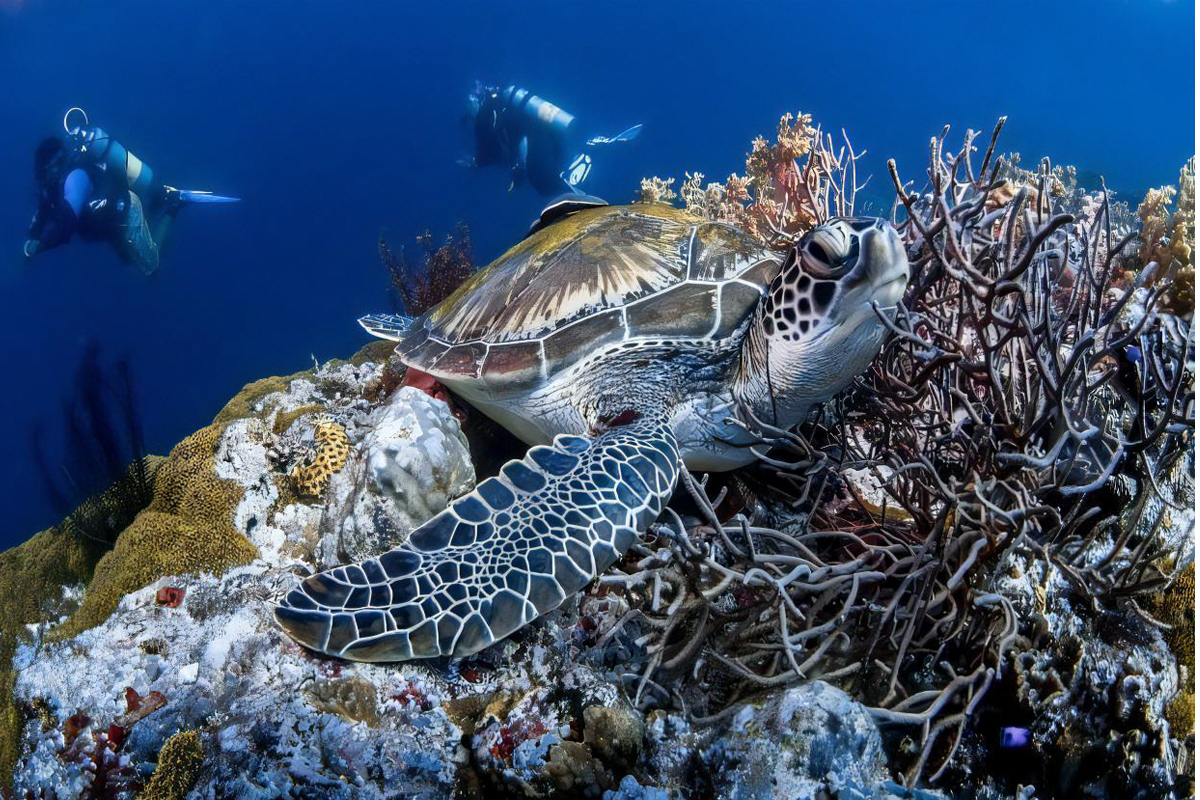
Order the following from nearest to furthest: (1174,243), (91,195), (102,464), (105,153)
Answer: (102,464)
(1174,243)
(105,153)
(91,195)

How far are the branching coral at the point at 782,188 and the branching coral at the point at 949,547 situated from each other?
1.47 m

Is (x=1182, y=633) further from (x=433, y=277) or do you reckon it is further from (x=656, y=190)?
(x=433, y=277)

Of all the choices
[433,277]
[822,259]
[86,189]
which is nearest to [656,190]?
[433,277]

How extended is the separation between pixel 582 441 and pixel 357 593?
83 cm

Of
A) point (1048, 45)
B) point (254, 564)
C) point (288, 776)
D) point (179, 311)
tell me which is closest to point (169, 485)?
point (254, 564)

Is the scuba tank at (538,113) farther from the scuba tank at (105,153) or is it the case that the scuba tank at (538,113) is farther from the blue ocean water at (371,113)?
the blue ocean water at (371,113)

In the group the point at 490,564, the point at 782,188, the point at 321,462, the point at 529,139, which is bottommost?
the point at 490,564

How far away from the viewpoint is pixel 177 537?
2098mm

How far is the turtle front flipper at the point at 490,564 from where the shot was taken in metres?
1.39

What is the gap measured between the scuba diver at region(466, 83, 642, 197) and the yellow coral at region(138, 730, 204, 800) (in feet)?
35.8

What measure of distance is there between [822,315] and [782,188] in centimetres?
271

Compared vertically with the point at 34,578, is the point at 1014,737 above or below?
below

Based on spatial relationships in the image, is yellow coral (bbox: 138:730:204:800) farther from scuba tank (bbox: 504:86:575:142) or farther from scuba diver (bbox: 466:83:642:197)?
scuba tank (bbox: 504:86:575:142)

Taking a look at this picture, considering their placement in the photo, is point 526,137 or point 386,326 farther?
point 526,137
